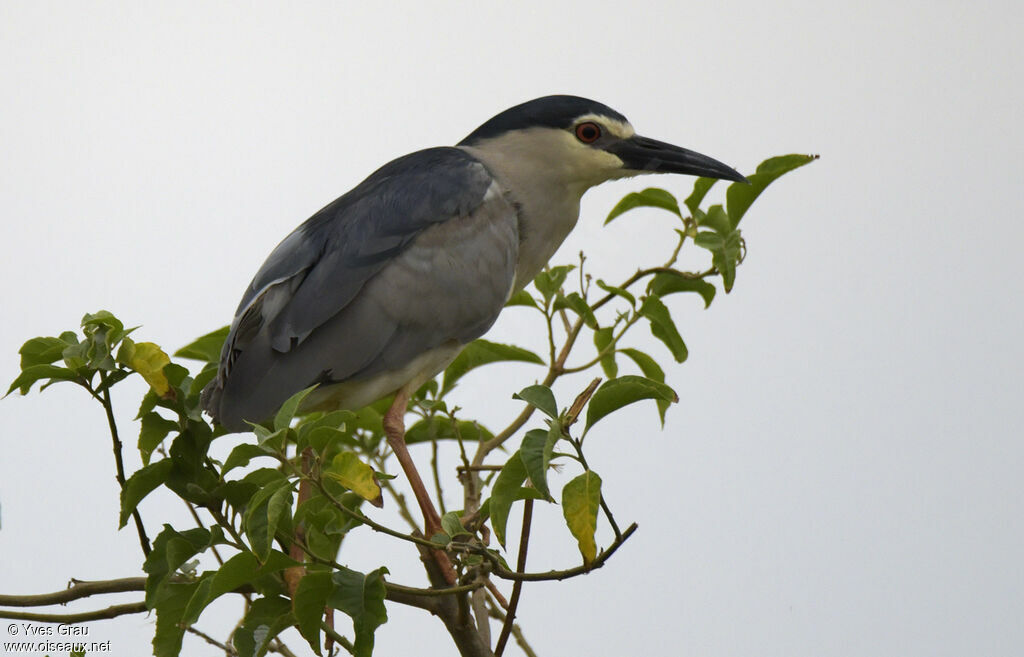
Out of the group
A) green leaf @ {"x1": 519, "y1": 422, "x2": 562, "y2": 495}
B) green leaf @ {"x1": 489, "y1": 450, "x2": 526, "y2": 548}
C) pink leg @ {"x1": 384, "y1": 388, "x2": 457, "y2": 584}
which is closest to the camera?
green leaf @ {"x1": 519, "y1": 422, "x2": 562, "y2": 495}

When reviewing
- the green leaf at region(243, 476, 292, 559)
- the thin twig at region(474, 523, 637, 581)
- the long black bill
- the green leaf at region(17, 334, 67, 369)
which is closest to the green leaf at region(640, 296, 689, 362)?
the long black bill

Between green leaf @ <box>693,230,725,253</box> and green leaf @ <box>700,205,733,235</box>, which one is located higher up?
green leaf @ <box>700,205,733,235</box>

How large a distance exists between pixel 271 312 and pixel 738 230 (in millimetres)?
908

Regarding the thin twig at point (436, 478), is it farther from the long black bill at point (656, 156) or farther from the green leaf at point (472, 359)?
the long black bill at point (656, 156)

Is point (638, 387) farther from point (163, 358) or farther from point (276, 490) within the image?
point (163, 358)

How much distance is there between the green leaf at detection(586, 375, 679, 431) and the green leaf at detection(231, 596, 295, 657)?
0.47 meters

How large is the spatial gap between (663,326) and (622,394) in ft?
2.28

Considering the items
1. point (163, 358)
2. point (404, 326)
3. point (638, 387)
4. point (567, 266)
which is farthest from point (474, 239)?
point (638, 387)

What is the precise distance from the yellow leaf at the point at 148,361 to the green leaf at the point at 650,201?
88 cm

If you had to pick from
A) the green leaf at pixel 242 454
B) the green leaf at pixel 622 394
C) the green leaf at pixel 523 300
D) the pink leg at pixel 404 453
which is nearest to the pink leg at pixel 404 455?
the pink leg at pixel 404 453

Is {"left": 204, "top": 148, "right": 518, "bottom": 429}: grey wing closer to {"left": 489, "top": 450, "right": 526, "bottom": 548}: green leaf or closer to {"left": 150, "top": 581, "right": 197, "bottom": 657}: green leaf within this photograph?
{"left": 150, "top": 581, "right": 197, "bottom": 657}: green leaf

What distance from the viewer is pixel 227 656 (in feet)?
5.92

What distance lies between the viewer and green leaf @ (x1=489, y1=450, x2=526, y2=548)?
1.30 m

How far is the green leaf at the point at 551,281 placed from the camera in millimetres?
1959
